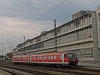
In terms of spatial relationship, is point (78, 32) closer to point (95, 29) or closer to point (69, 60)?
point (95, 29)

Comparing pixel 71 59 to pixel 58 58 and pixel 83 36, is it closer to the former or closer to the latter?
pixel 58 58

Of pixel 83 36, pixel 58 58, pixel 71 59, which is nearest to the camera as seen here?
pixel 71 59

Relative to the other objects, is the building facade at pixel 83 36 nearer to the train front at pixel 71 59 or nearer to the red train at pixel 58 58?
the red train at pixel 58 58

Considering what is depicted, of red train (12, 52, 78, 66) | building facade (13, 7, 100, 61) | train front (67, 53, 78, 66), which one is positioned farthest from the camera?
building facade (13, 7, 100, 61)

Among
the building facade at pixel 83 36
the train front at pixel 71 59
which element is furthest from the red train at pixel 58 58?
the building facade at pixel 83 36

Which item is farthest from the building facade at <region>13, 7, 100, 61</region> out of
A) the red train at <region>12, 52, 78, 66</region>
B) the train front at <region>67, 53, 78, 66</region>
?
the train front at <region>67, 53, 78, 66</region>

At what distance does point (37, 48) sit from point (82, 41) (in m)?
52.1

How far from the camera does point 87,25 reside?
6875 cm

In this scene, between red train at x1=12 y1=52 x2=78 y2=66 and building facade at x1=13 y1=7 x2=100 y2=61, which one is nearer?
red train at x1=12 y1=52 x2=78 y2=66

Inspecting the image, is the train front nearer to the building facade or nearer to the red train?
the red train

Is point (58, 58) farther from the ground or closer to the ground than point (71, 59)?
farther from the ground

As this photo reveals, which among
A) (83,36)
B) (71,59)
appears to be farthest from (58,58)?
(83,36)

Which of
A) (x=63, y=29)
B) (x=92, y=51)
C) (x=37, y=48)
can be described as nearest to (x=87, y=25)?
(x=92, y=51)

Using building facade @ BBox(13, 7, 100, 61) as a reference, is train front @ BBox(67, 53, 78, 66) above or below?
below
